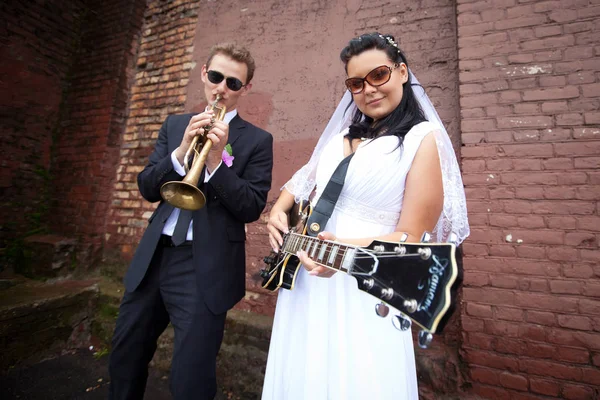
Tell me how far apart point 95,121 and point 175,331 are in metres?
3.64

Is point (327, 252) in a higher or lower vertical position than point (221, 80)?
lower

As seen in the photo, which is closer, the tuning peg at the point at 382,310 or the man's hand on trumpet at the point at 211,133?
the tuning peg at the point at 382,310

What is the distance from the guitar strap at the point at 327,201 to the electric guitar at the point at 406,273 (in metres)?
0.11

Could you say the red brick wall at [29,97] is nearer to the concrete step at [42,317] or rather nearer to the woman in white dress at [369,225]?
the concrete step at [42,317]

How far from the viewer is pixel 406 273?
1.05 meters

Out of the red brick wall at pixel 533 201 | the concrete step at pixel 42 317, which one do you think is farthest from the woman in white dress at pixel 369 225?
the concrete step at pixel 42 317

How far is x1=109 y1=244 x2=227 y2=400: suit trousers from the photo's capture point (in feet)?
5.43

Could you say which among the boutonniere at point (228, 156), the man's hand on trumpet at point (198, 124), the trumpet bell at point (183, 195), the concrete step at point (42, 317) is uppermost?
the man's hand on trumpet at point (198, 124)

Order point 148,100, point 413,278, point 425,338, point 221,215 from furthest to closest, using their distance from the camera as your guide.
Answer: point 148,100
point 221,215
point 413,278
point 425,338

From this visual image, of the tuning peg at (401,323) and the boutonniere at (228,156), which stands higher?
the boutonniere at (228,156)

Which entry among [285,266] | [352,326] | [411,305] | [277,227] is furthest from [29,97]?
[411,305]

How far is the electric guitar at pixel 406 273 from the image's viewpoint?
911 millimetres

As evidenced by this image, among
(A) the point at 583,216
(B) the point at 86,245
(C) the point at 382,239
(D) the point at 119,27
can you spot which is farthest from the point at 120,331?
(D) the point at 119,27

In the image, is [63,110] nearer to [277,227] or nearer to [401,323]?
[277,227]
